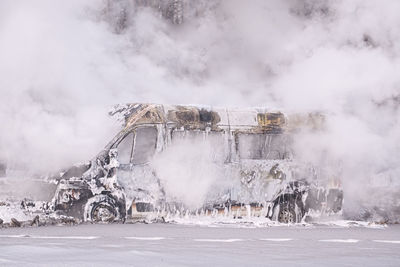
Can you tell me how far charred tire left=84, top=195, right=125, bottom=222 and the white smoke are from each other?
68cm

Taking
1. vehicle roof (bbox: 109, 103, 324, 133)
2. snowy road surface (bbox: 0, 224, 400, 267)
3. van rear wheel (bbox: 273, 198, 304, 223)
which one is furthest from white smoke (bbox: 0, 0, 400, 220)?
snowy road surface (bbox: 0, 224, 400, 267)

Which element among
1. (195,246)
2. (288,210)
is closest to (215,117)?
(288,210)

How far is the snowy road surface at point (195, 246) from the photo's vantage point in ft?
17.3

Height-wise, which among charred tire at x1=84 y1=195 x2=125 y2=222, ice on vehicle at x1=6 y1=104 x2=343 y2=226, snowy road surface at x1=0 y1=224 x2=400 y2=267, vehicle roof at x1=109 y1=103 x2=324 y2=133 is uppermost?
vehicle roof at x1=109 y1=103 x2=324 y2=133

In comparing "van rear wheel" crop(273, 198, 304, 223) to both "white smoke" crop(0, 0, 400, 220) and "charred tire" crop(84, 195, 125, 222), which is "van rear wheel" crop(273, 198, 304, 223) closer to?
"white smoke" crop(0, 0, 400, 220)

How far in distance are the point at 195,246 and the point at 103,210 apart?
11.9 feet

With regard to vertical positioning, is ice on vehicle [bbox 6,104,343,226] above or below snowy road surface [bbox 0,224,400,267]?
above

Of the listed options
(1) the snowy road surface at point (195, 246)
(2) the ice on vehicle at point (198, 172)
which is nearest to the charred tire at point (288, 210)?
(2) the ice on vehicle at point (198, 172)

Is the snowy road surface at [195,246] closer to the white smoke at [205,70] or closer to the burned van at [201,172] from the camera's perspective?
the burned van at [201,172]

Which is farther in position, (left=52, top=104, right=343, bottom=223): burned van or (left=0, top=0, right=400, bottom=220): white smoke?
(left=0, top=0, right=400, bottom=220): white smoke

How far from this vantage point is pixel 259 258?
18.6 feet

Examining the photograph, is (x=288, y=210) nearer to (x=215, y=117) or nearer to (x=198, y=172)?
(x=198, y=172)

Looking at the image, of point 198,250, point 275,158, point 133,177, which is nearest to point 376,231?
point 275,158

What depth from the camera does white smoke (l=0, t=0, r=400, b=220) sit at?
10.6m
